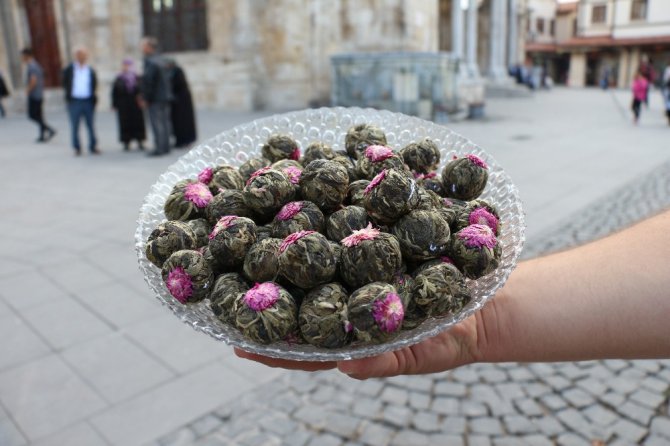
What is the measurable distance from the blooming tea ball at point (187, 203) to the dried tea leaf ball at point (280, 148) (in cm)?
27

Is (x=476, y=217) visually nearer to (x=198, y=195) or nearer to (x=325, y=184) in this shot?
(x=325, y=184)

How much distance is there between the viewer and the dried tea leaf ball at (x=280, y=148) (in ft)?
5.15

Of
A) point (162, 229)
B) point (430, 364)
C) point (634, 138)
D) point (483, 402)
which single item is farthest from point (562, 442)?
point (634, 138)

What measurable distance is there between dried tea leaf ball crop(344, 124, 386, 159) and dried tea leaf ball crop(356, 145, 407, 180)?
0.11 m

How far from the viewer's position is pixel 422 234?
3.70 ft

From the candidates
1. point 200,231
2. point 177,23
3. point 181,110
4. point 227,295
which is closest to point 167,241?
point 200,231

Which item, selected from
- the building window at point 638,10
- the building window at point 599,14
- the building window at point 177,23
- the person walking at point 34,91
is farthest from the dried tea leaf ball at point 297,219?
the building window at point 599,14

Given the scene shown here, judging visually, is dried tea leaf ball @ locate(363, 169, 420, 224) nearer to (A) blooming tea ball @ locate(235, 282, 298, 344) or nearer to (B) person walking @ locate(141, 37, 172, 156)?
(A) blooming tea ball @ locate(235, 282, 298, 344)

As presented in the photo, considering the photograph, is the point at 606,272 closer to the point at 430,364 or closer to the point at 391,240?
the point at 430,364

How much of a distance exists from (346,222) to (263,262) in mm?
207

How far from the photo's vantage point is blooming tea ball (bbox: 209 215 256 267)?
1153 millimetres

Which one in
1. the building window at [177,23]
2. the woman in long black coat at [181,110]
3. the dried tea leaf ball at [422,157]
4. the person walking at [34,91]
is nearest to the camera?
the dried tea leaf ball at [422,157]

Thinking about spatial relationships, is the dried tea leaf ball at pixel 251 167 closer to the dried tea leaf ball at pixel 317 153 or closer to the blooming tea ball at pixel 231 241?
the dried tea leaf ball at pixel 317 153

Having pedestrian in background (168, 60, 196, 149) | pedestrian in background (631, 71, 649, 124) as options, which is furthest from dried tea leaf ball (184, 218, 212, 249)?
pedestrian in background (631, 71, 649, 124)
